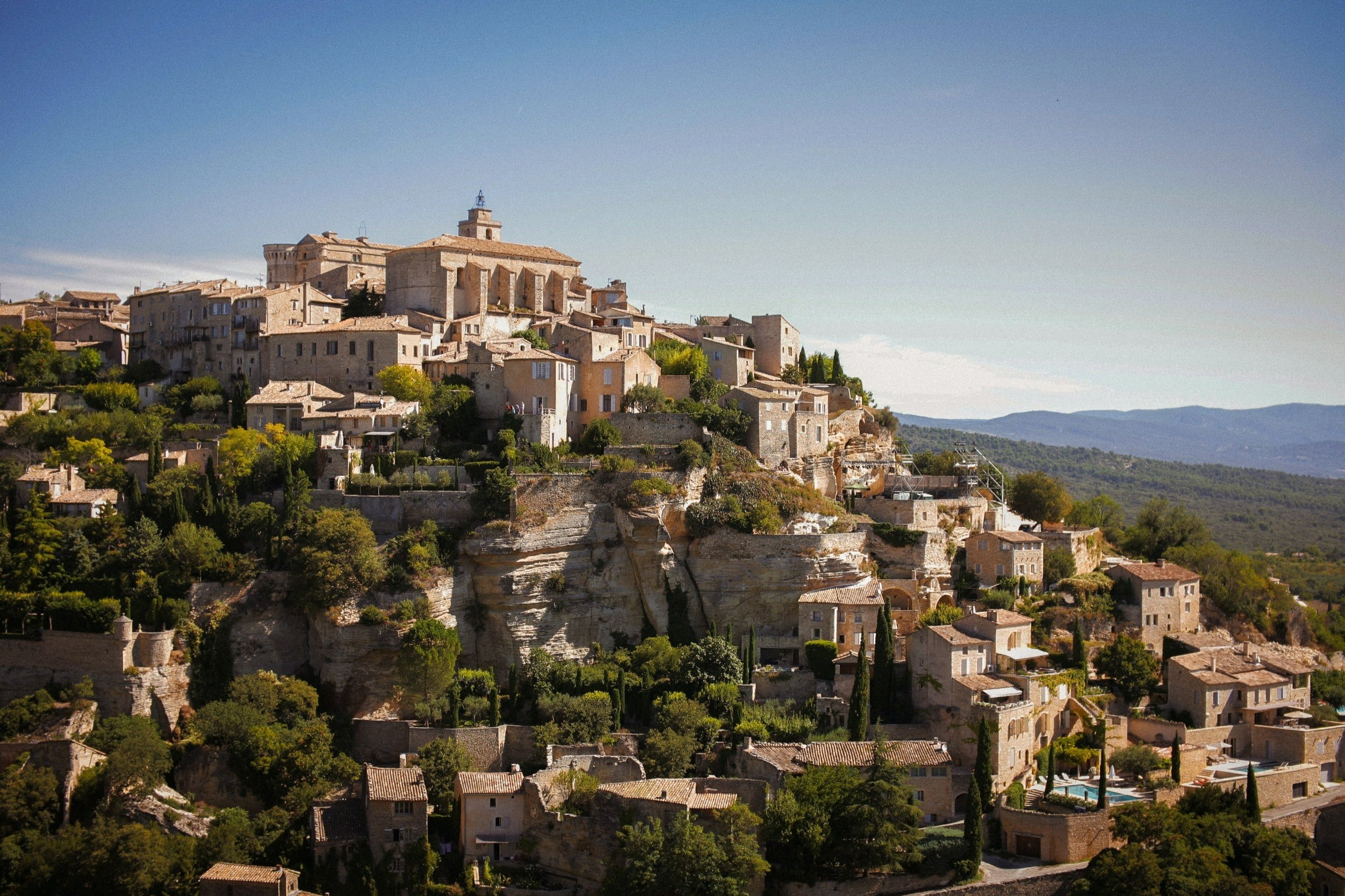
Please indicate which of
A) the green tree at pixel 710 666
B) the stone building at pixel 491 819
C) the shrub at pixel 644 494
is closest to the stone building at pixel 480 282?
the shrub at pixel 644 494

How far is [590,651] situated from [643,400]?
33.5 ft

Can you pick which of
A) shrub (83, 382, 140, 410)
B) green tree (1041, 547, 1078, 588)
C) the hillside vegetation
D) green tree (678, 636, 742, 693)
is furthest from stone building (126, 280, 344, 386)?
the hillside vegetation

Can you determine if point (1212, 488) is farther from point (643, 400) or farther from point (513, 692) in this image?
point (513, 692)

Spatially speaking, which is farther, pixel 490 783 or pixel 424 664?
pixel 424 664

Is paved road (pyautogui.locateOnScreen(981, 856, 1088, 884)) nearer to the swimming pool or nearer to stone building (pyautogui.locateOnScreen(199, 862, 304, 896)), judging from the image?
the swimming pool

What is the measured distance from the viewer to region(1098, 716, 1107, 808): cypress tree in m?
33.5

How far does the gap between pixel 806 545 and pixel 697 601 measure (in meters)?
4.14

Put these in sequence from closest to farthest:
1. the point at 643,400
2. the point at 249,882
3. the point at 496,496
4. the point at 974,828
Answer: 1. the point at 974,828
2. the point at 249,882
3. the point at 496,496
4. the point at 643,400

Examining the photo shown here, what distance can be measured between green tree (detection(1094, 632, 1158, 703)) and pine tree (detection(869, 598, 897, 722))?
24.6 feet

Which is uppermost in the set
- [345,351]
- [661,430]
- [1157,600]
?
[345,351]

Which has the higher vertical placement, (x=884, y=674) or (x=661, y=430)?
(x=661, y=430)

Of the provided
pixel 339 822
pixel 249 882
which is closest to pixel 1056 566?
pixel 339 822

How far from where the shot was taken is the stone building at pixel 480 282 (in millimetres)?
55031

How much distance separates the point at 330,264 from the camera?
62406 millimetres
